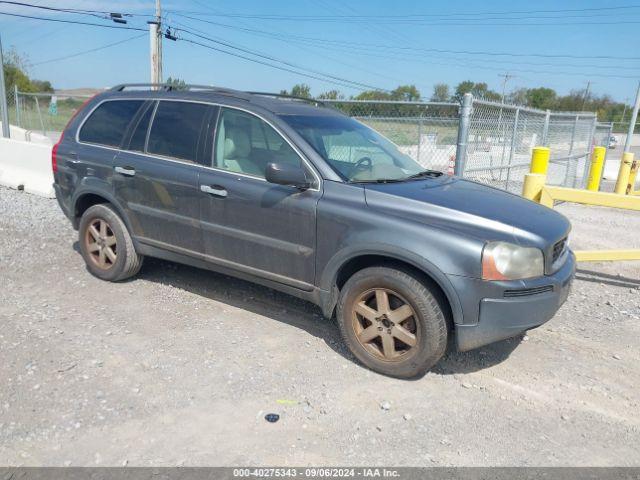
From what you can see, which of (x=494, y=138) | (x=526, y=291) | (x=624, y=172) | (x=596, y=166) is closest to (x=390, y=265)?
(x=526, y=291)

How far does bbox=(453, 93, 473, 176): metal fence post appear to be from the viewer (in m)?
6.42

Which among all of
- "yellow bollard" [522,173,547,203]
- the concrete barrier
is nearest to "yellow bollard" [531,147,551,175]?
"yellow bollard" [522,173,547,203]

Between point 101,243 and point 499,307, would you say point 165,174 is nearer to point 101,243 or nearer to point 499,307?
point 101,243

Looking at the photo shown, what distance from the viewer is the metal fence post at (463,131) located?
6.42 m

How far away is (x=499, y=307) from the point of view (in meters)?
3.25

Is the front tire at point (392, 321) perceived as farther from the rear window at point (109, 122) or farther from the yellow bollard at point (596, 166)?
the yellow bollard at point (596, 166)

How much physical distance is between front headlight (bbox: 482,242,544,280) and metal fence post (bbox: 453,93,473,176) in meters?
3.51

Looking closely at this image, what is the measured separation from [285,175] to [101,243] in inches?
98.2

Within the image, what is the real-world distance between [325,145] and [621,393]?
2.75 metres

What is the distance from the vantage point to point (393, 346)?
142 inches

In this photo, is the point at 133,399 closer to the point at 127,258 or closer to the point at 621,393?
the point at 127,258

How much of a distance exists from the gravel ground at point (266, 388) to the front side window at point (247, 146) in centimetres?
132

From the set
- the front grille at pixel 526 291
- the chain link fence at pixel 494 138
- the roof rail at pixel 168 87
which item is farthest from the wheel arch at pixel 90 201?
the chain link fence at pixel 494 138

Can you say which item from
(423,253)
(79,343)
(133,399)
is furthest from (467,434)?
(79,343)
